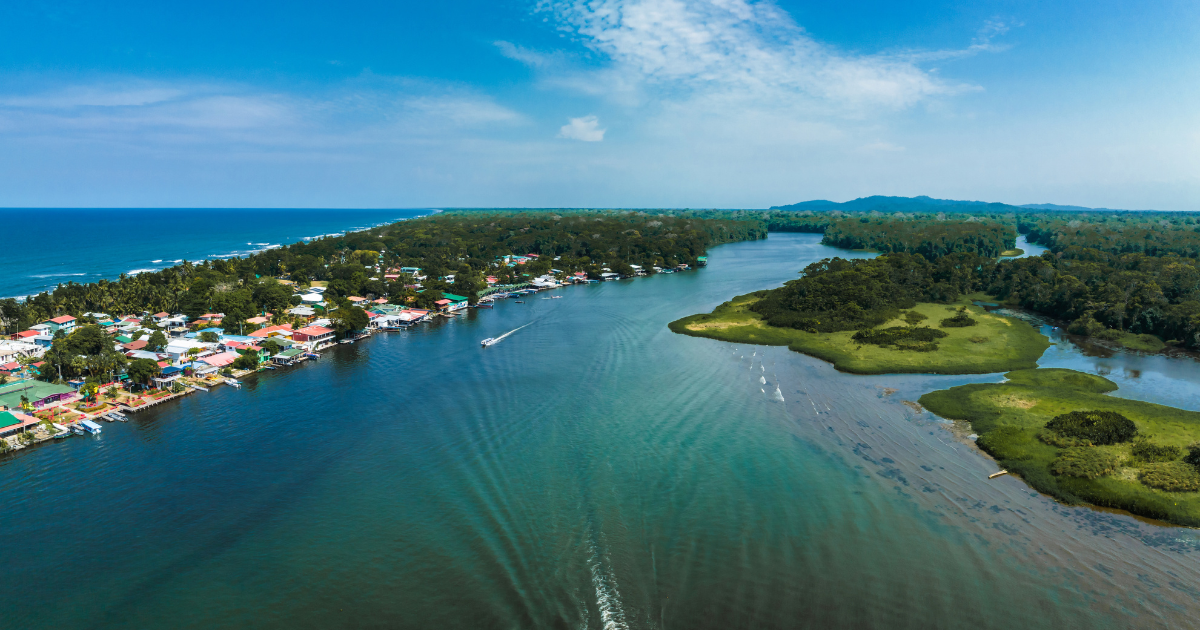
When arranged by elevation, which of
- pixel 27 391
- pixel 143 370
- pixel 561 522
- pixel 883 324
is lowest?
pixel 561 522

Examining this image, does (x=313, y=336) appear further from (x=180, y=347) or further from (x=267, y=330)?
(x=180, y=347)

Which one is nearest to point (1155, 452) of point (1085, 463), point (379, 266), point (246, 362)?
point (1085, 463)

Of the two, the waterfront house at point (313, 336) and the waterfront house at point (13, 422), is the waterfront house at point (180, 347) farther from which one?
the waterfront house at point (13, 422)

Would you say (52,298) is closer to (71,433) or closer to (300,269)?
(300,269)

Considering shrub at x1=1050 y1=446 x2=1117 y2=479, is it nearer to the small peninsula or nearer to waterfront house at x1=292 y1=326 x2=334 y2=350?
the small peninsula

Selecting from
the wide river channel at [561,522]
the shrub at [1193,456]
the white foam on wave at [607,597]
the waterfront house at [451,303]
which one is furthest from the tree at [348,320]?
the shrub at [1193,456]

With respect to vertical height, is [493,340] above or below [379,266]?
below

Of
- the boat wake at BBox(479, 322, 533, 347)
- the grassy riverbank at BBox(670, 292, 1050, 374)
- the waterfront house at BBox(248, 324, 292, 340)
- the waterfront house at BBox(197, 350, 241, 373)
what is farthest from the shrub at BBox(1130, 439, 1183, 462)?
the waterfront house at BBox(248, 324, 292, 340)
